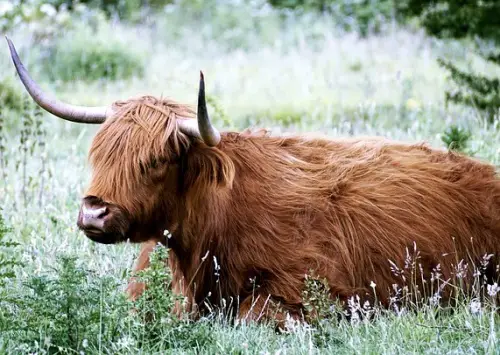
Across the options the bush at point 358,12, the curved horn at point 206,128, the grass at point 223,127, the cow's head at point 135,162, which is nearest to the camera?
the grass at point 223,127

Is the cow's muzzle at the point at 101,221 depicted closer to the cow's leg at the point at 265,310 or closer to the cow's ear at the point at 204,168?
the cow's ear at the point at 204,168

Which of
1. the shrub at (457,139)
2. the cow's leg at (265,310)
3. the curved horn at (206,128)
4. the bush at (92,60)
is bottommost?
the cow's leg at (265,310)

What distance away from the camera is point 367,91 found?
1256 cm

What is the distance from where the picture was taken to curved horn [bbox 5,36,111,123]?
5559 mm

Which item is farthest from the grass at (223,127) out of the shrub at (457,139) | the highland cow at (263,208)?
the shrub at (457,139)

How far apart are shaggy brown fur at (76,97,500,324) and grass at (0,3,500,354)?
0.37m

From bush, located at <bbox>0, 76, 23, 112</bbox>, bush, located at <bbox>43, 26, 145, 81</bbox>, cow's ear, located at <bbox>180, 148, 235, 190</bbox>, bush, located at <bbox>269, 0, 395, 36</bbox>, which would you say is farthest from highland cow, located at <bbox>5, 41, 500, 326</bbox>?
bush, located at <bbox>269, 0, 395, 36</bbox>

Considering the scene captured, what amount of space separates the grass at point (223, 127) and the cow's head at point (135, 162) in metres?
0.29

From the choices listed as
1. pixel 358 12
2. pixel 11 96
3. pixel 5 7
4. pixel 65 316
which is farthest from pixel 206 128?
pixel 358 12

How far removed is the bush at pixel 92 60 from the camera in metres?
14.2

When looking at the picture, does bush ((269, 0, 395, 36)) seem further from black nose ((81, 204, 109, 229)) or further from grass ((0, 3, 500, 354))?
black nose ((81, 204, 109, 229))

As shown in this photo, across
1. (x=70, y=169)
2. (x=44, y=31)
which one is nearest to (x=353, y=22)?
(x=44, y=31)

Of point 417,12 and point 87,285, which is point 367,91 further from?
point 87,285

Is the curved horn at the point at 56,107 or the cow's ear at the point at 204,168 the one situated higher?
the curved horn at the point at 56,107
